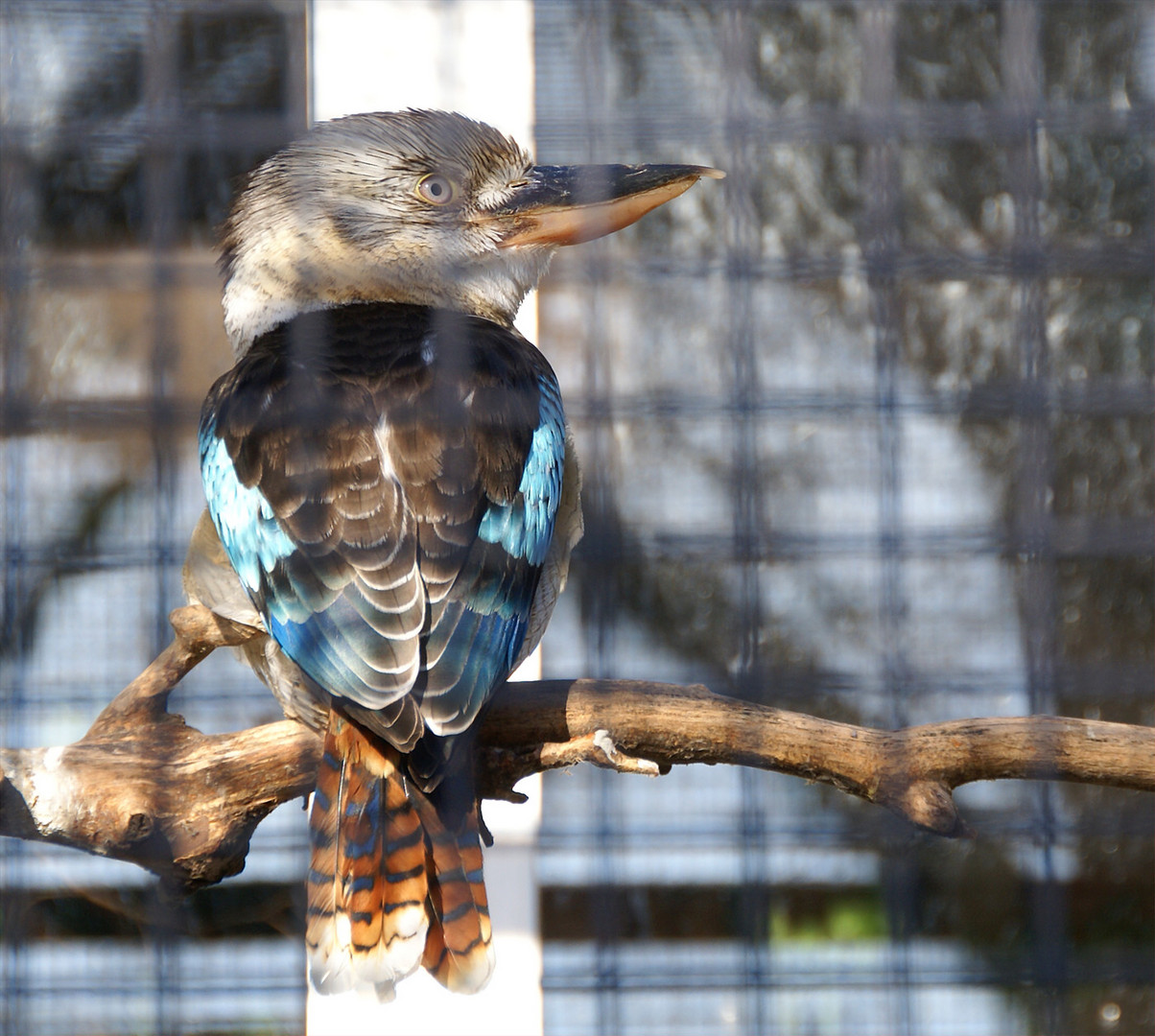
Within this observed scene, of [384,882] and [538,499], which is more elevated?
[538,499]

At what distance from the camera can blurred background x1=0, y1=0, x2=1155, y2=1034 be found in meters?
1.86

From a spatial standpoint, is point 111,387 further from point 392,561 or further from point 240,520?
point 392,561

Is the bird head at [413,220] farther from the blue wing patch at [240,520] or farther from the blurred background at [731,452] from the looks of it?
the blue wing patch at [240,520]

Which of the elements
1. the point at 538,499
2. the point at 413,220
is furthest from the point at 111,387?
the point at 538,499

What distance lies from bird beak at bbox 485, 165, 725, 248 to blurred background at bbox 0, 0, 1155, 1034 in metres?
0.18

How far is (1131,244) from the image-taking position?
6.75 ft

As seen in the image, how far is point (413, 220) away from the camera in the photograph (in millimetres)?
1687

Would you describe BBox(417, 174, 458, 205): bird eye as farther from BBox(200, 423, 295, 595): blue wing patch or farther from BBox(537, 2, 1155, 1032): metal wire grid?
BBox(200, 423, 295, 595): blue wing patch

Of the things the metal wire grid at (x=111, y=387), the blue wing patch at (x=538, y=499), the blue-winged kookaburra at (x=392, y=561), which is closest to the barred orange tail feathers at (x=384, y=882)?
the blue-winged kookaburra at (x=392, y=561)

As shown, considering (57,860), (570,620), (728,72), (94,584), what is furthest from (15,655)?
(728,72)

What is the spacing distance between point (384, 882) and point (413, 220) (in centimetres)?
89

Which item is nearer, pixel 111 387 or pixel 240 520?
pixel 240 520

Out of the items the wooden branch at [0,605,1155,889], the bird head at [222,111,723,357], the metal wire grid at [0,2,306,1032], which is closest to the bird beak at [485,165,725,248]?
the bird head at [222,111,723,357]

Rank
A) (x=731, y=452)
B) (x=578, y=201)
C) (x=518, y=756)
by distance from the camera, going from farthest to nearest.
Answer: (x=731, y=452), (x=578, y=201), (x=518, y=756)
